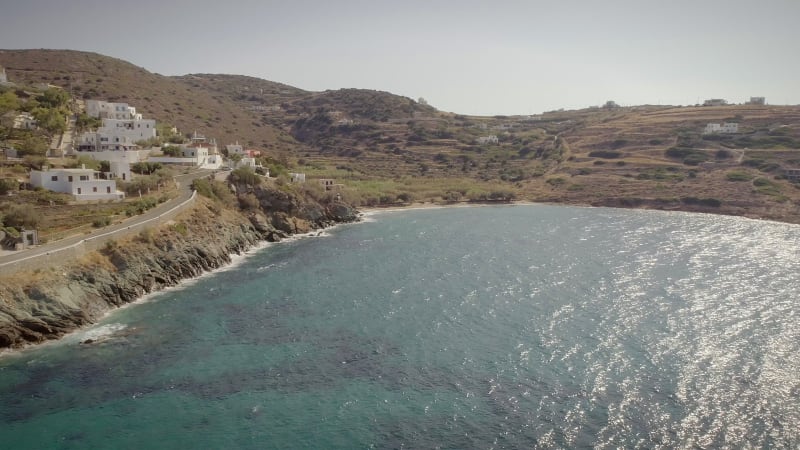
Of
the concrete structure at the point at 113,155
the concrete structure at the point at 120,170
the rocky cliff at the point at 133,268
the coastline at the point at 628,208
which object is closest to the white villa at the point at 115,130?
the concrete structure at the point at 113,155

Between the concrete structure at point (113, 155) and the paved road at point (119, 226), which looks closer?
the paved road at point (119, 226)

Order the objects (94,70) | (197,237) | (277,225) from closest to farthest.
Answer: (197,237) → (277,225) → (94,70)

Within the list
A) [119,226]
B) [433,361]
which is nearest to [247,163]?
[119,226]

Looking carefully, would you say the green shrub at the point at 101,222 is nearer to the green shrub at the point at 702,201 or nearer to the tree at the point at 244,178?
the tree at the point at 244,178

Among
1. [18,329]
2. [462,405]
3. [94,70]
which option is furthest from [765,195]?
[94,70]

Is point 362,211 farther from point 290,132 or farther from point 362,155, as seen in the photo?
point 290,132

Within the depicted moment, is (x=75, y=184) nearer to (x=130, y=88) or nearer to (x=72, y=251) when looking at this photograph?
(x=72, y=251)
